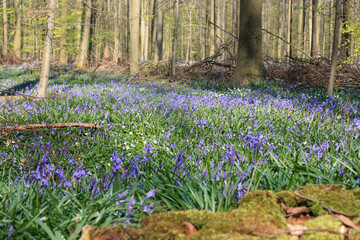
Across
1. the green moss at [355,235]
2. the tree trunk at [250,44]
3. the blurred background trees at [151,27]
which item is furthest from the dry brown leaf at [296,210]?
the tree trunk at [250,44]

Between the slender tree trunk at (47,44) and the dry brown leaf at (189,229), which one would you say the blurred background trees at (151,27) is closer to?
the slender tree trunk at (47,44)

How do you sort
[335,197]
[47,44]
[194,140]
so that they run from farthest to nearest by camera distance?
1. [47,44]
2. [194,140]
3. [335,197]

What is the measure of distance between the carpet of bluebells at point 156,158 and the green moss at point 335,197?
324 millimetres

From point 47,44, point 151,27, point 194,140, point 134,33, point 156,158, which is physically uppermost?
point 151,27

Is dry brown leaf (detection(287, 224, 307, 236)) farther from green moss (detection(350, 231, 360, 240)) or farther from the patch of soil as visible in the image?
green moss (detection(350, 231, 360, 240))

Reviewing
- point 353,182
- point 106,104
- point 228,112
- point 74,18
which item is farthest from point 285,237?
point 74,18

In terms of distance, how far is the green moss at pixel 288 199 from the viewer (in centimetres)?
173

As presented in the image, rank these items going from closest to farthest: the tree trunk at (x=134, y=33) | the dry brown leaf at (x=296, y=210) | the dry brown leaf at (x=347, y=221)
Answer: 1. the dry brown leaf at (x=347, y=221)
2. the dry brown leaf at (x=296, y=210)
3. the tree trunk at (x=134, y=33)

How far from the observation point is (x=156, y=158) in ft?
11.2

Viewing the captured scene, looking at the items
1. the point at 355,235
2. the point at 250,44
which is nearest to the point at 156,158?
the point at 355,235

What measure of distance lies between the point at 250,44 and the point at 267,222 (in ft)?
28.9

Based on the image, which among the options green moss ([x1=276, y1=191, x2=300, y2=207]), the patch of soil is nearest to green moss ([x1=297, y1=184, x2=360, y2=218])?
the patch of soil

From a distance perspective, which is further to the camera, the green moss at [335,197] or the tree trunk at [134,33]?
the tree trunk at [134,33]

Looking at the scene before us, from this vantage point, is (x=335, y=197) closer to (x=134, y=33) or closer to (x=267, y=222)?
(x=267, y=222)
